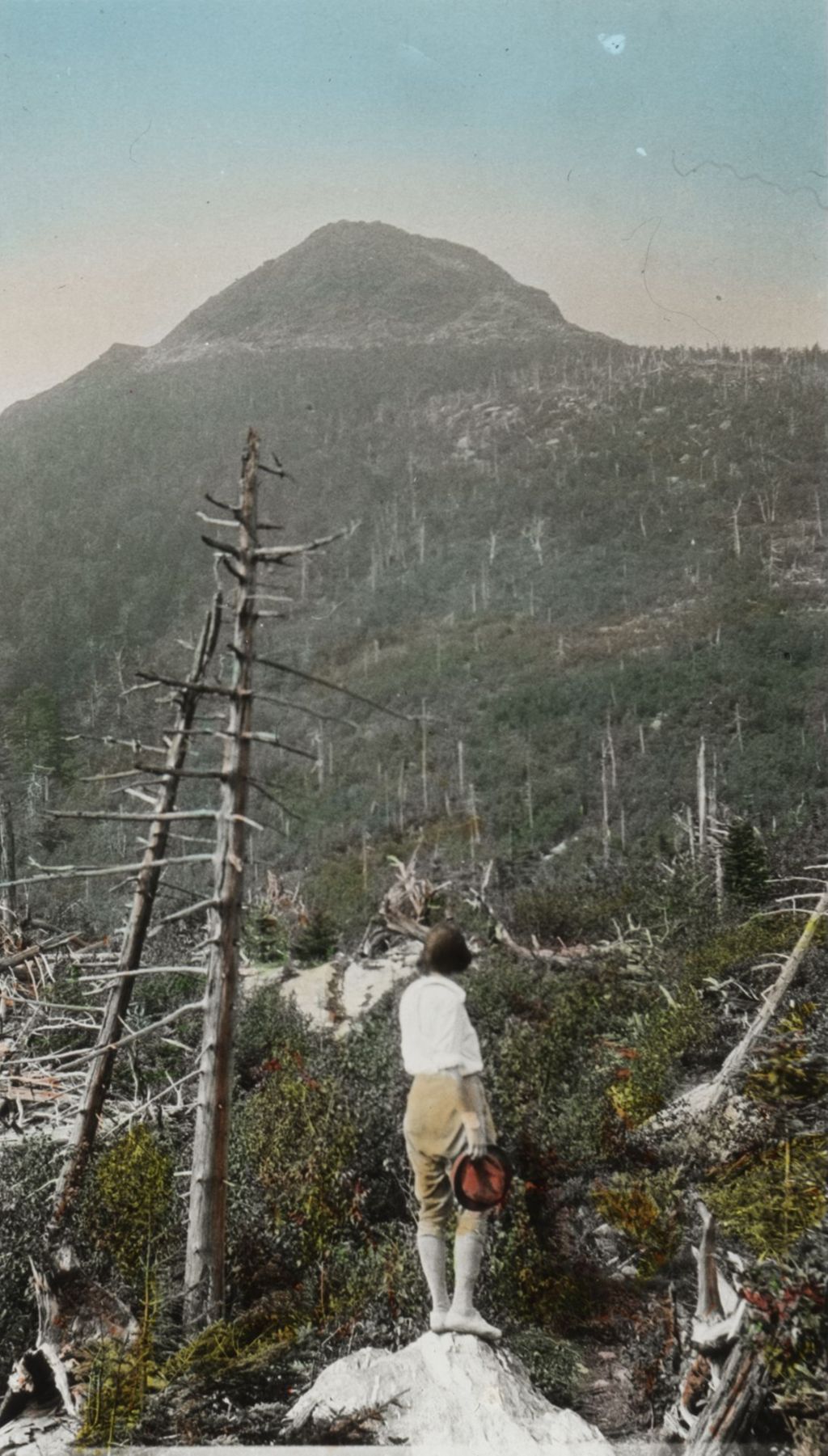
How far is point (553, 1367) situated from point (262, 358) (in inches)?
418

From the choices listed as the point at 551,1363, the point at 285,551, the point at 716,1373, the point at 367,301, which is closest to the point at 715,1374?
the point at 716,1373

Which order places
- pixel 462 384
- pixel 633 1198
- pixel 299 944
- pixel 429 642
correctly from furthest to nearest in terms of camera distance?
pixel 462 384 < pixel 429 642 < pixel 299 944 < pixel 633 1198

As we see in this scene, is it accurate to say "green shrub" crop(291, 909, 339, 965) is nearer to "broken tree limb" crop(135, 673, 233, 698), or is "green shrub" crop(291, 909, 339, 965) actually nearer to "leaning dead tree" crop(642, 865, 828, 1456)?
"broken tree limb" crop(135, 673, 233, 698)

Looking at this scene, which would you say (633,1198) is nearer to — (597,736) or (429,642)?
(597,736)

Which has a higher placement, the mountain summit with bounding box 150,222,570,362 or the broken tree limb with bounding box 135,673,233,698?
the mountain summit with bounding box 150,222,570,362

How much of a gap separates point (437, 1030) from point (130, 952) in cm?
268

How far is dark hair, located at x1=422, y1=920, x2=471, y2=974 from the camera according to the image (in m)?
4.45

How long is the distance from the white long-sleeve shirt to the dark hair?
0.05 m

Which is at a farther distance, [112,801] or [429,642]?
A: [429,642]

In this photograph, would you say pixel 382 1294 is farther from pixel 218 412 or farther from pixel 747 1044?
pixel 218 412

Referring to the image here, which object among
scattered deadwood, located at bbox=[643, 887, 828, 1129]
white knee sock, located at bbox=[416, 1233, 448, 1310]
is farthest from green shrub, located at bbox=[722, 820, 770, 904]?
white knee sock, located at bbox=[416, 1233, 448, 1310]

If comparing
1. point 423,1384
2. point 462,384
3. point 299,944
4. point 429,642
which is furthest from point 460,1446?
point 462,384

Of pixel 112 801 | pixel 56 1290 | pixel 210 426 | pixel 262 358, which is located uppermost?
pixel 262 358

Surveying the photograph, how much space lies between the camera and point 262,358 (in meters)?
11.0
